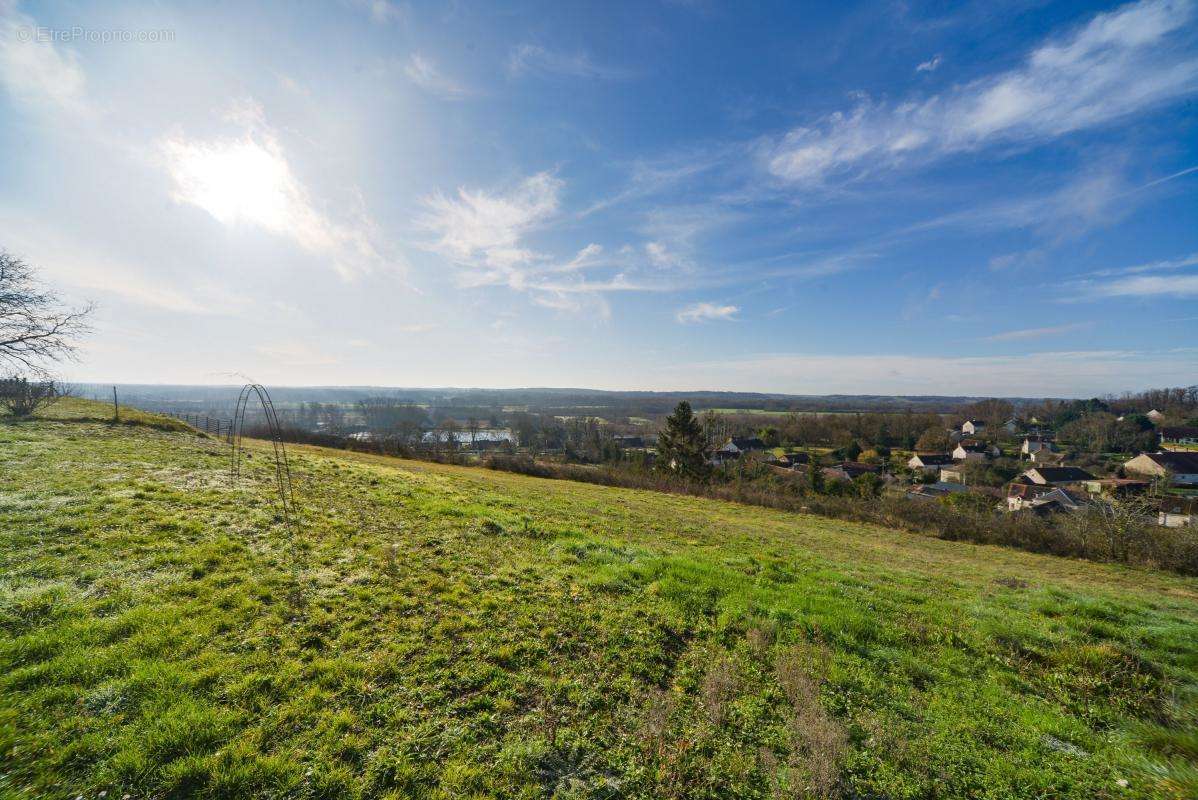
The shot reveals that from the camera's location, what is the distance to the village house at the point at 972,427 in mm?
88500

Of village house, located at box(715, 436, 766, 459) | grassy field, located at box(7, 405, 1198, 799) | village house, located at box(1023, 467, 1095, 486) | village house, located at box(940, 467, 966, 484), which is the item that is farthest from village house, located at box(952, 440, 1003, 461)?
grassy field, located at box(7, 405, 1198, 799)

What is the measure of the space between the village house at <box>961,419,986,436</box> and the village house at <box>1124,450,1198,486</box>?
126 ft

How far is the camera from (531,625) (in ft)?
19.5

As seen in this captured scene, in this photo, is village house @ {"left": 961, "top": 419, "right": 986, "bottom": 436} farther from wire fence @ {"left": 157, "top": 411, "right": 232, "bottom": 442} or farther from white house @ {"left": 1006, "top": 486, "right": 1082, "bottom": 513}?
wire fence @ {"left": 157, "top": 411, "right": 232, "bottom": 442}

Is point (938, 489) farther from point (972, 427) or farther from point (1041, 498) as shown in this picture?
point (972, 427)

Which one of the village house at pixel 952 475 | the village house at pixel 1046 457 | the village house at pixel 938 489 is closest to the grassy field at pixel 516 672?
the village house at pixel 938 489

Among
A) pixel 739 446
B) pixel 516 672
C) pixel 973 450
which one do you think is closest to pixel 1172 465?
pixel 973 450

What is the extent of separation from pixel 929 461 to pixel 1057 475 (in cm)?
1601

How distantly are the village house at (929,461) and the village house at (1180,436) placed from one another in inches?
1257

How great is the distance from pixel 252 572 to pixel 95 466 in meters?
10.1

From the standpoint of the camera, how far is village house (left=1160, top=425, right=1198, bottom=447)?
2447 inches

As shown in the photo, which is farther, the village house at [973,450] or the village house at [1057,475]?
the village house at [973,450]

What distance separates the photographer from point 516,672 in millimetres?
4934

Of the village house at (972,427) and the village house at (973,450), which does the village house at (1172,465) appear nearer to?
the village house at (973,450)
